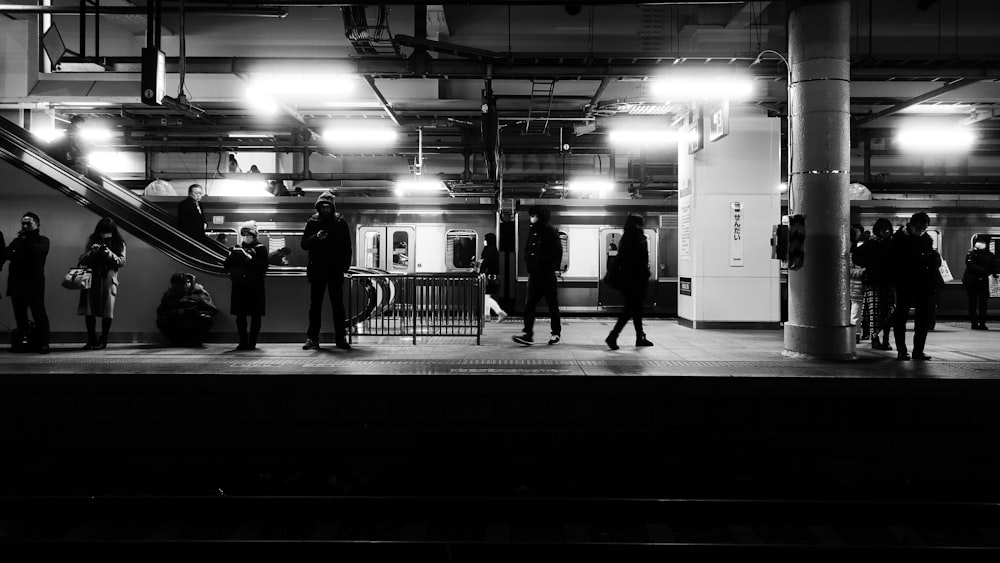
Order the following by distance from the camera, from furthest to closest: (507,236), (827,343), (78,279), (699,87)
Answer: (507,236)
(699,87)
(78,279)
(827,343)

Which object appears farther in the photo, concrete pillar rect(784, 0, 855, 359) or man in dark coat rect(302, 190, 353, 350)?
man in dark coat rect(302, 190, 353, 350)

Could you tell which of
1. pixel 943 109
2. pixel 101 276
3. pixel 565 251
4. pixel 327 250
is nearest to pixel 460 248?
pixel 565 251

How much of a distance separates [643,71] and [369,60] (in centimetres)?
454

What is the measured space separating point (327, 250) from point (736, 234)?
24.9ft

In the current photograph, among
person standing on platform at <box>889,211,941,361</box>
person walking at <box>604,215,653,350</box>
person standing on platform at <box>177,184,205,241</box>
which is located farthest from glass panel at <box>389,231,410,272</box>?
person standing on platform at <box>889,211,941,361</box>

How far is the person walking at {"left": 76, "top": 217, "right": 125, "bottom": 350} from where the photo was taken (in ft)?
28.3

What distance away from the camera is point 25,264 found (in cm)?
819

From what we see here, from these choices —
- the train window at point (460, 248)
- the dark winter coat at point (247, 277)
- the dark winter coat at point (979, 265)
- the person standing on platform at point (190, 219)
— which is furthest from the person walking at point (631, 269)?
the dark winter coat at point (979, 265)

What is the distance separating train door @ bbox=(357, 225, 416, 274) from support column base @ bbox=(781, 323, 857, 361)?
32.6 ft

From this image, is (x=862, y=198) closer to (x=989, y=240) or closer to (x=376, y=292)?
(x=989, y=240)

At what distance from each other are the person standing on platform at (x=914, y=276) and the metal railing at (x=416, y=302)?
5.54 m

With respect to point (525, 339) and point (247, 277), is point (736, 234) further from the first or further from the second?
point (247, 277)

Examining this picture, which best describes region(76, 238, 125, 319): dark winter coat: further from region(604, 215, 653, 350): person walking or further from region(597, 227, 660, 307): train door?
region(597, 227, 660, 307): train door

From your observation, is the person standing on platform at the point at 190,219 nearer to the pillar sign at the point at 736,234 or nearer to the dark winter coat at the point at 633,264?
the dark winter coat at the point at 633,264
